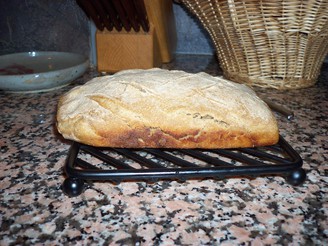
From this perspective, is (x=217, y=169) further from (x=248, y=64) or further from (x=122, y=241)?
(x=248, y=64)

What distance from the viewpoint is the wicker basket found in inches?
28.0

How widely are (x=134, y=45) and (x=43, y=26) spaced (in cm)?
43

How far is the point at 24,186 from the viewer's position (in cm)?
45

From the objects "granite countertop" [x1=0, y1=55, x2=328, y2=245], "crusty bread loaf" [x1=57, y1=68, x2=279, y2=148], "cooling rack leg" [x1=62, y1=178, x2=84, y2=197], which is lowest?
"granite countertop" [x1=0, y1=55, x2=328, y2=245]

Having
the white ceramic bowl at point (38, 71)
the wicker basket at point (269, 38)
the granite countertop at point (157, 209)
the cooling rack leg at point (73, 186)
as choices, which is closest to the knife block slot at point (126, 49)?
the white ceramic bowl at point (38, 71)

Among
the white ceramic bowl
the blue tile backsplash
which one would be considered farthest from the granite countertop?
the blue tile backsplash

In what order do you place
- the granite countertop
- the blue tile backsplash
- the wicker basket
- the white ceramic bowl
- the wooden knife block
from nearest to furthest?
the granite countertop, the wicker basket, the white ceramic bowl, the wooden knife block, the blue tile backsplash

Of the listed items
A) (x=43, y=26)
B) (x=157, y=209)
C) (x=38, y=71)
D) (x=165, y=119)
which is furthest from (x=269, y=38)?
(x=43, y=26)

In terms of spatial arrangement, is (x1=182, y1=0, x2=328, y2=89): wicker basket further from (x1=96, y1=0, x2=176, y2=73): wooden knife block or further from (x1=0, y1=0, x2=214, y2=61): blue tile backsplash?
(x1=0, y1=0, x2=214, y2=61): blue tile backsplash

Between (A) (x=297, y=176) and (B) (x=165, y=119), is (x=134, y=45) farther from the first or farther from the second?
(A) (x=297, y=176)

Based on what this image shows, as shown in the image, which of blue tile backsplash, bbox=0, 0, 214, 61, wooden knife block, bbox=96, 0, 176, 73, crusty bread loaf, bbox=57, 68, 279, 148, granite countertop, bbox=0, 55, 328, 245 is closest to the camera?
granite countertop, bbox=0, 55, 328, 245

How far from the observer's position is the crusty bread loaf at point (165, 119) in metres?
0.47

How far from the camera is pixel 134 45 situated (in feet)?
3.43

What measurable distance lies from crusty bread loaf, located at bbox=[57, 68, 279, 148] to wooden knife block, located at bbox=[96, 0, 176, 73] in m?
0.58
